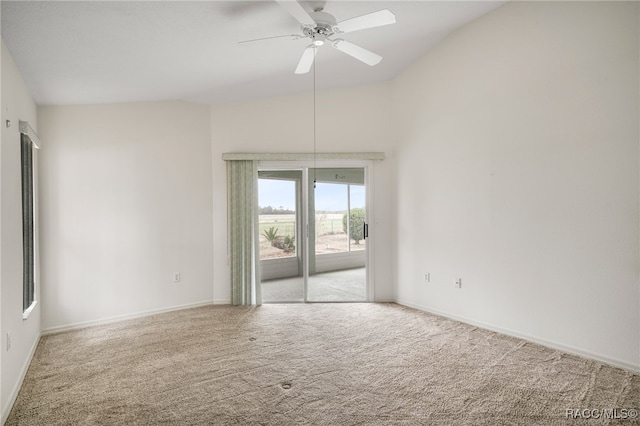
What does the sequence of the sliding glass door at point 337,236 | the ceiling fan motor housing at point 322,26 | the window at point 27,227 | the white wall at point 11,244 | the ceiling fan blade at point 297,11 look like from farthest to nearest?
1. the sliding glass door at point 337,236
2. the window at point 27,227
3. the ceiling fan motor housing at point 322,26
4. the white wall at point 11,244
5. the ceiling fan blade at point 297,11

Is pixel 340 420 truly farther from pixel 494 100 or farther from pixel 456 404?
pixel 494 100

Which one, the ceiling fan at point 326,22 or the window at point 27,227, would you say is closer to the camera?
the ceiling fan at point 326,22

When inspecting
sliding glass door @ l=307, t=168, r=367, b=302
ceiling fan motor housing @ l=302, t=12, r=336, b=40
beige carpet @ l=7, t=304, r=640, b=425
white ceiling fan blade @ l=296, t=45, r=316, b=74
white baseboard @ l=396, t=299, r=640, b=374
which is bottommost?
beige carpet @ l=7, t=304, r=640, b=425

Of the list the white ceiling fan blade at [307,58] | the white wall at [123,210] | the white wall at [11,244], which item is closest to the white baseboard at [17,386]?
the white wall at [11,244]

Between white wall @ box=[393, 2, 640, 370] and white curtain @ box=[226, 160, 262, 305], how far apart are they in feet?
6.84

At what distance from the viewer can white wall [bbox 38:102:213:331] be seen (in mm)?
3906

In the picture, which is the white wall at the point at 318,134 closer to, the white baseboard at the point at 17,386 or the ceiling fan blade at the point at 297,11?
the white baseboard at the point at 17,386

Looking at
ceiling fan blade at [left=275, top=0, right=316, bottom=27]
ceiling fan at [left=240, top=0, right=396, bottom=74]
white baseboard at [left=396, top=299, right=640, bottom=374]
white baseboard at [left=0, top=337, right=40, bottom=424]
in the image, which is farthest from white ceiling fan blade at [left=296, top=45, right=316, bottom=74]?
white baseboard at [left=0, top=337, right=40, bottom=424]

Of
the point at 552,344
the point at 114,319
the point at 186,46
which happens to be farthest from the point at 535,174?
the point at 114,319

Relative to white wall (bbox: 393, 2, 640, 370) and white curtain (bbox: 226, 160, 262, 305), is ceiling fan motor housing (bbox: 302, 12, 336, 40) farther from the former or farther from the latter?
white curtain (bbox: 226, 160, 262, 305)

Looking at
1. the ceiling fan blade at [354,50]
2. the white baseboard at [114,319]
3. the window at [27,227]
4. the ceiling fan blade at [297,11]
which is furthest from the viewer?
the white baseboard at [114,319]

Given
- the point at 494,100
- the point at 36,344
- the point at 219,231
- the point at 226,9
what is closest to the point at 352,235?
the point at 219,231

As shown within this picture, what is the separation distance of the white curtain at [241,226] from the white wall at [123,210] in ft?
1.06

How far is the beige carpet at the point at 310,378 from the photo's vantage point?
2.26 meters
